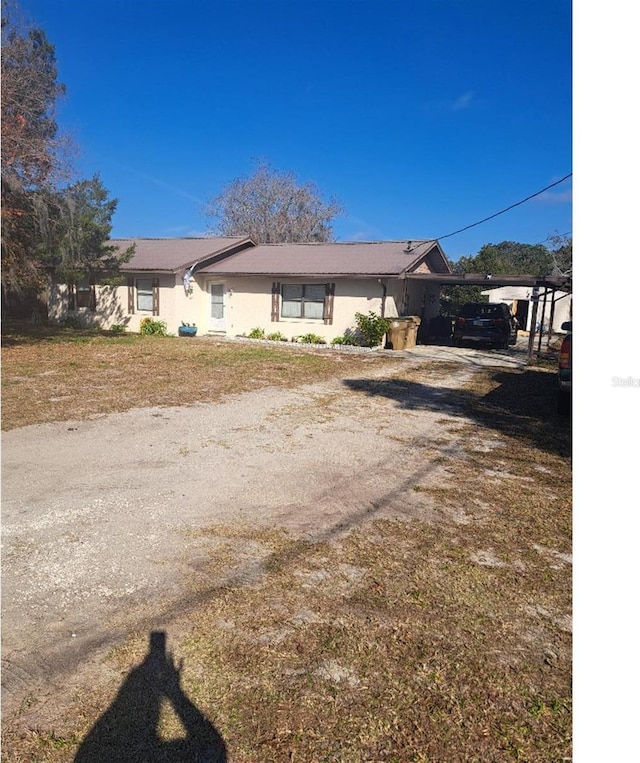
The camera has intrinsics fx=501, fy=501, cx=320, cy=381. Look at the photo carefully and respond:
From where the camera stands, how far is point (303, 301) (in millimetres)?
18406

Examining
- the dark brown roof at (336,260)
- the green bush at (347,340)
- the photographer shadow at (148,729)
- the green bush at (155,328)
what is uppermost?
the dark brown roof at (336,260)

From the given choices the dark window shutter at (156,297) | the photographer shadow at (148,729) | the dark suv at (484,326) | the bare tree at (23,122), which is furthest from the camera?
the dark window shutter at (156,297)

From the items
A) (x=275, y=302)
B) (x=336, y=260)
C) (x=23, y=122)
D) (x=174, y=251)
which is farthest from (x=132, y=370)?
(x=174, y=251)

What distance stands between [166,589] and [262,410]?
4.95 m

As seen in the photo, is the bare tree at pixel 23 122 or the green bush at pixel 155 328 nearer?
the bare tree at pixel 23 122

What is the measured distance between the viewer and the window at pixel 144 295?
1969cm

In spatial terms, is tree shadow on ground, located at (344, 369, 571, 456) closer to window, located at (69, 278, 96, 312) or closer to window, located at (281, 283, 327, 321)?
window, located at (281, 283, 327, 321)

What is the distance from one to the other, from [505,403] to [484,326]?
32.6ft

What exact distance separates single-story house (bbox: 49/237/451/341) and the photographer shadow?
15173 mm

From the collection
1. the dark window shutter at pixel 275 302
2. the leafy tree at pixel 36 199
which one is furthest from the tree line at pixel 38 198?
the dark window shutter at pixel 275 302

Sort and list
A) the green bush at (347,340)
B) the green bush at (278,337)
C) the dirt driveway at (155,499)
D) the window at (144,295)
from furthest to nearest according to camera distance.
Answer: the window at (144,295) → the green bush at (278,337) → the green bush at (347,340) → the dirt driveway at (155,499)

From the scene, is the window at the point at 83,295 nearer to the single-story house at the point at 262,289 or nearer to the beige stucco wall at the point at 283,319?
the single-story house at the point at 262,289

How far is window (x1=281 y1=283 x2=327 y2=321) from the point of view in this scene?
59.4 ft

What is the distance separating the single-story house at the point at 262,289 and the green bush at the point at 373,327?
15.4 inches
